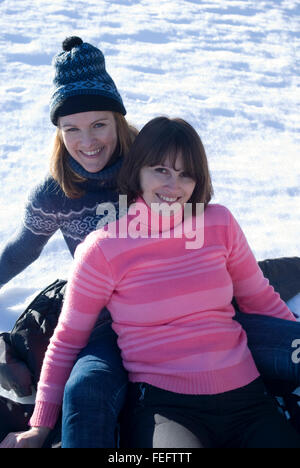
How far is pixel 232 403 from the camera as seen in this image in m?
1.35

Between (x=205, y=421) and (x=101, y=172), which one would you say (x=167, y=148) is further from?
(x=205, y=421)

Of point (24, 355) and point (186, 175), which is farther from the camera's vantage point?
point (24, 355)

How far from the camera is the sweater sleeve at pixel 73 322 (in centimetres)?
144

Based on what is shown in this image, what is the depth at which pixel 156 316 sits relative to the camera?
1.43 metres

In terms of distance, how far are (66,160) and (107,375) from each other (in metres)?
0.82

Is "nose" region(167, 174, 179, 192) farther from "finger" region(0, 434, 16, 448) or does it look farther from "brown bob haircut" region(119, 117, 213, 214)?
"finger" region(0, 434, 16, 448)

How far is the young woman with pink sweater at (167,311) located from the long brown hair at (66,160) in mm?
261

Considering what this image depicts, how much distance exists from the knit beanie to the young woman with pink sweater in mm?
275

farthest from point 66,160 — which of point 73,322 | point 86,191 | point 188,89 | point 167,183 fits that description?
point 188,89

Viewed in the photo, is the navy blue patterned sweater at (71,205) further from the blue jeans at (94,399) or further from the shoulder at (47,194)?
the blue jeans at (94,399)

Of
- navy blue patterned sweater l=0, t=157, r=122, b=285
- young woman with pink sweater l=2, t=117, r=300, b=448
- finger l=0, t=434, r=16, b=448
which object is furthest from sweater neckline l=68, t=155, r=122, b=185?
finger l=0, t=434, r=16, b=448

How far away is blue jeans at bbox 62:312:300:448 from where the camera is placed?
1.27 m
